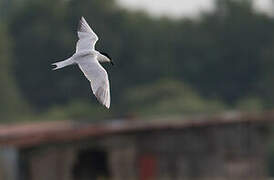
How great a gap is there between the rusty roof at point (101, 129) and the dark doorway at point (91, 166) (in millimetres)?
672

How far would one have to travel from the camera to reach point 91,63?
1392cm

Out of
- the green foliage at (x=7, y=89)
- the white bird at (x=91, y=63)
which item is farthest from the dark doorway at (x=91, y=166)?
the green foliage at (x=7, y=89)

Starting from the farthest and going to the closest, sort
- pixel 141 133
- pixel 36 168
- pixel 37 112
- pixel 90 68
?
pixel 37 112 → pixel 141 133 → pixel 36 168 → pixel 90 68

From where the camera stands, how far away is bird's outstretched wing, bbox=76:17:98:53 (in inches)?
575

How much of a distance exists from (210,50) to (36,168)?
42.4 metres

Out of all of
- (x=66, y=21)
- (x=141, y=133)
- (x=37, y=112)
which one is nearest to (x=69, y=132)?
(x=141, y=133)

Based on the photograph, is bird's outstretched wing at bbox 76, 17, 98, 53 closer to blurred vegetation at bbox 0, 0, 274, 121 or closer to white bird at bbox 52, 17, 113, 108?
white bird at bbox 52, 17, 113, 108

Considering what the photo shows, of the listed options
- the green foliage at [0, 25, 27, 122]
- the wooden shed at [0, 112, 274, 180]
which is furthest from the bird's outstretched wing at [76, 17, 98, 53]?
the green foliage at [0, 25, 27, 122]

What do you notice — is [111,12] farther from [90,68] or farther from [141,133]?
[90,68]

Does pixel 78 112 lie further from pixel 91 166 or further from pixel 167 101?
pixel 91 166

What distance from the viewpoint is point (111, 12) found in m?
68.1

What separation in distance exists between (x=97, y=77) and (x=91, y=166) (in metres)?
17.6

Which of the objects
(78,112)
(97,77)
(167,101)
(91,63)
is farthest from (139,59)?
(97,77)

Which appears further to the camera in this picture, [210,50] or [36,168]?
[210,50]
